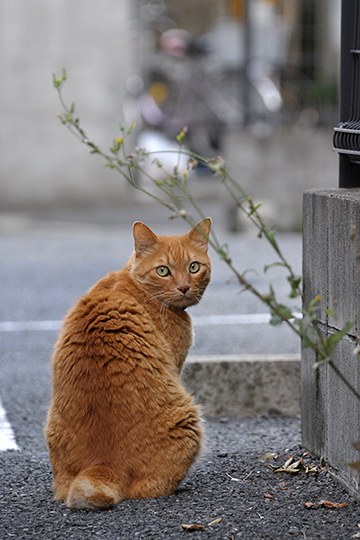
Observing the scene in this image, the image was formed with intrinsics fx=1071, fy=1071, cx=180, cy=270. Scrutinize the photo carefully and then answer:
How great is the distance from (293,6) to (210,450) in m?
16.4

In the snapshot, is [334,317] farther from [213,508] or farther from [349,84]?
[349,84]

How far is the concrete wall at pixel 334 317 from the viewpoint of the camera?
3533mm

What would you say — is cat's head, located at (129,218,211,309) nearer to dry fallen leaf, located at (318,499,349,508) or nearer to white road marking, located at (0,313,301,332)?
dry fallen leaf, located at (318,499,349,508)

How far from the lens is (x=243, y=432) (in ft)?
16.2

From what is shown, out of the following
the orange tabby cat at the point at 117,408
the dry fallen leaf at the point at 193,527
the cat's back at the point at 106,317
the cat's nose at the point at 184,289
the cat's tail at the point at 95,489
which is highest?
the cat's nose at the point at 184,289

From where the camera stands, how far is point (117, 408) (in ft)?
11.7

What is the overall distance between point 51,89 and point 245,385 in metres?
10.1

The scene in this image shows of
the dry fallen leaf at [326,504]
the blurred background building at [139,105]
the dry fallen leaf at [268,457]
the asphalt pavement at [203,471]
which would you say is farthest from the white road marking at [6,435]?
the blurred background building at [139,105]

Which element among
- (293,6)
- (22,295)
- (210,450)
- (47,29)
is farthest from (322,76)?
(210,450)

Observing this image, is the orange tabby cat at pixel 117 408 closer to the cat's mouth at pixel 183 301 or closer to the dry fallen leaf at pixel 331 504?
the cat's mouth at pixel 183 301

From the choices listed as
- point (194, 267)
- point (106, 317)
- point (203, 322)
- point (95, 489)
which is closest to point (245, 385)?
point (194, 267)

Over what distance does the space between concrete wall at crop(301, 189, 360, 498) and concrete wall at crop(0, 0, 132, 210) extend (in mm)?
10994

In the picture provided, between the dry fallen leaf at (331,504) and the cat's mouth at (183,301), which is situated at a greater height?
the cat's mouth at (183,301)

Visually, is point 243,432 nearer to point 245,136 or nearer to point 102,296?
point 102,296
